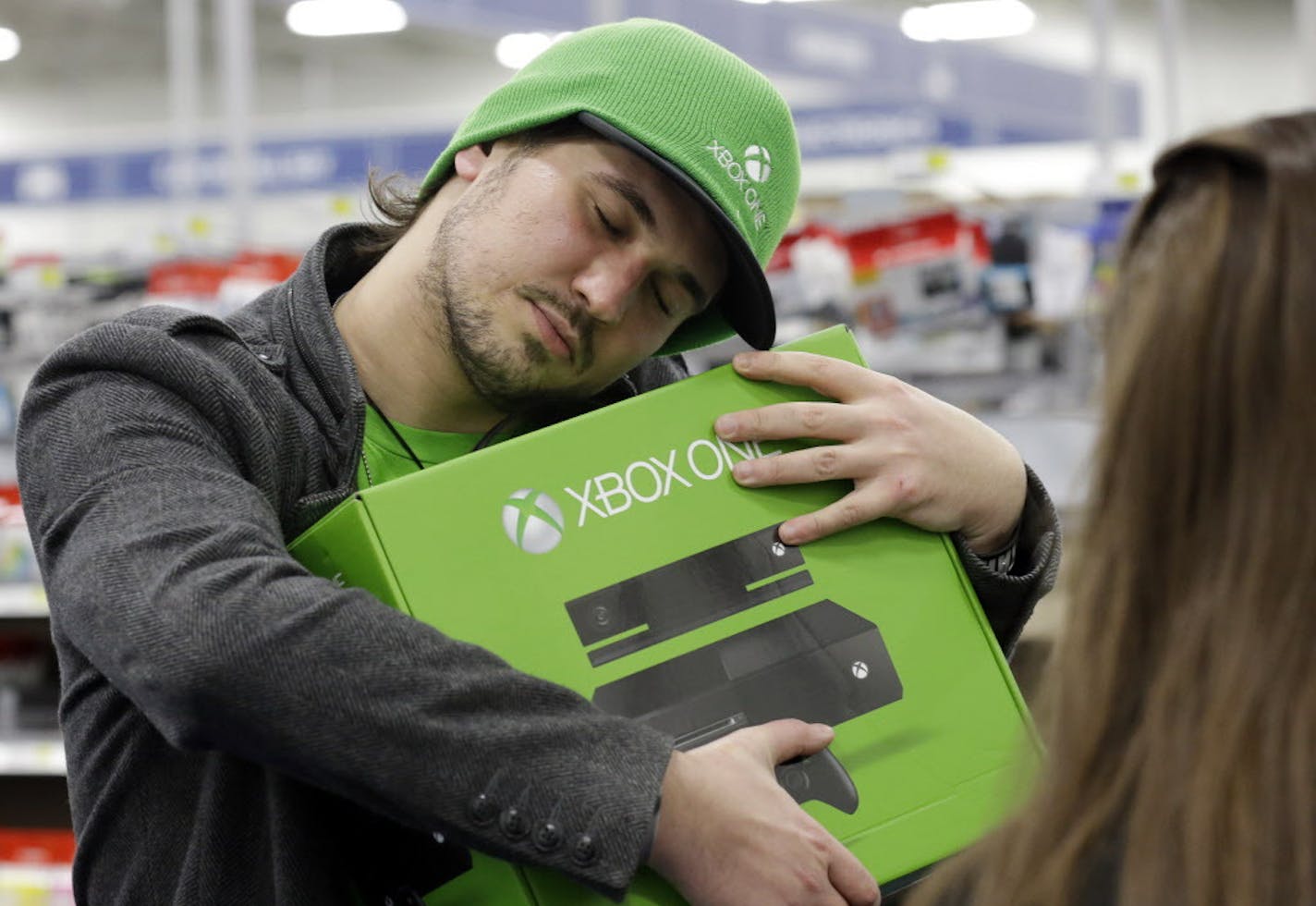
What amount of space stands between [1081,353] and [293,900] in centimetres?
382

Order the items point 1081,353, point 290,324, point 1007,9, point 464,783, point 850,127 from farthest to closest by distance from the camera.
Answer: point 1007,9, point 850,127, point 1081,353, point 290,324, point 464,783

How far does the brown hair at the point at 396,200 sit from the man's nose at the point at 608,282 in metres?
0.12

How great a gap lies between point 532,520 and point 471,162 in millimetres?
474

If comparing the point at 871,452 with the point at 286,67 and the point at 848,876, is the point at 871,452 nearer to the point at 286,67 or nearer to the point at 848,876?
the point at 848,876

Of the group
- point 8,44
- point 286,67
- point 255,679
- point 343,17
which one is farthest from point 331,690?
point 8,44

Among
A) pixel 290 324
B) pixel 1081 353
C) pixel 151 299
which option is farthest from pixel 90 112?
pixel 290 324

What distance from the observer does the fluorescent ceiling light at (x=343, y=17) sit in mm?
13133

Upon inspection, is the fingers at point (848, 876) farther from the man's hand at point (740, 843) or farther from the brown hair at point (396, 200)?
the brown hair at point (396, 200)

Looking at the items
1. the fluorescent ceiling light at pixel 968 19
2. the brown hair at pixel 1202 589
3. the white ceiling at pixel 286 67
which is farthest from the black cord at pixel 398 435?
the fluorescent ceiling light at pixel 968 19

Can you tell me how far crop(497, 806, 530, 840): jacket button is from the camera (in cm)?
107

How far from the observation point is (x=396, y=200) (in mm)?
1723

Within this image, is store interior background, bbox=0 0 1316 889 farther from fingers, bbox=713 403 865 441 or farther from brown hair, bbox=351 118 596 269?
brown hair, bbox=351 118 596 269

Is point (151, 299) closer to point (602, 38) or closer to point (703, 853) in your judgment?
point (602, 38)

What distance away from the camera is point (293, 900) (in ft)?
4.04
